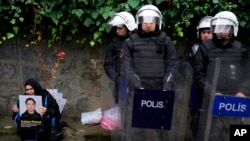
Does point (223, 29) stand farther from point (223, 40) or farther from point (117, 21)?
point (117, 21)

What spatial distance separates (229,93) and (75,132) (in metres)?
2.40

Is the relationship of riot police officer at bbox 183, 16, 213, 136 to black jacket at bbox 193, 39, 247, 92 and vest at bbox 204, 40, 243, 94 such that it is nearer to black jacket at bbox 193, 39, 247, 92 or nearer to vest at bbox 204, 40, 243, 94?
black jacket at bbox 193, 39, 247, 92

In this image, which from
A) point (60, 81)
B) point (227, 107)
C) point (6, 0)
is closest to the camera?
point (227, 107)

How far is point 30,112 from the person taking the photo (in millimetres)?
4645

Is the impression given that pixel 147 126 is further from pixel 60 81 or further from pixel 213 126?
pixel 60 81

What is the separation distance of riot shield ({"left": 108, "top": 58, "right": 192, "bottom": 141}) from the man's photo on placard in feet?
4.02

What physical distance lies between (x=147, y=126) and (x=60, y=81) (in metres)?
2.36

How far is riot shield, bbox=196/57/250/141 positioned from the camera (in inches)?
141

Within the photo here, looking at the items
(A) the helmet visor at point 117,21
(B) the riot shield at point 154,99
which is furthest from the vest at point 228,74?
(A) the helmet visor at point 117,21

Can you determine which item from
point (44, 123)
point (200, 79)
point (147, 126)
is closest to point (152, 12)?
point (200, 79)

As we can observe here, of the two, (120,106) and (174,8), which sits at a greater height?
(174,8)

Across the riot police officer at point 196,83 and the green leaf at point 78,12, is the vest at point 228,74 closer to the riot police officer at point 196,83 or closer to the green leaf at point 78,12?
the riot police officer at point 196,83

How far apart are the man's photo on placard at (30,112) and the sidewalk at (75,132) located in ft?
1.74

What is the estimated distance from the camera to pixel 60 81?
19.0ft
